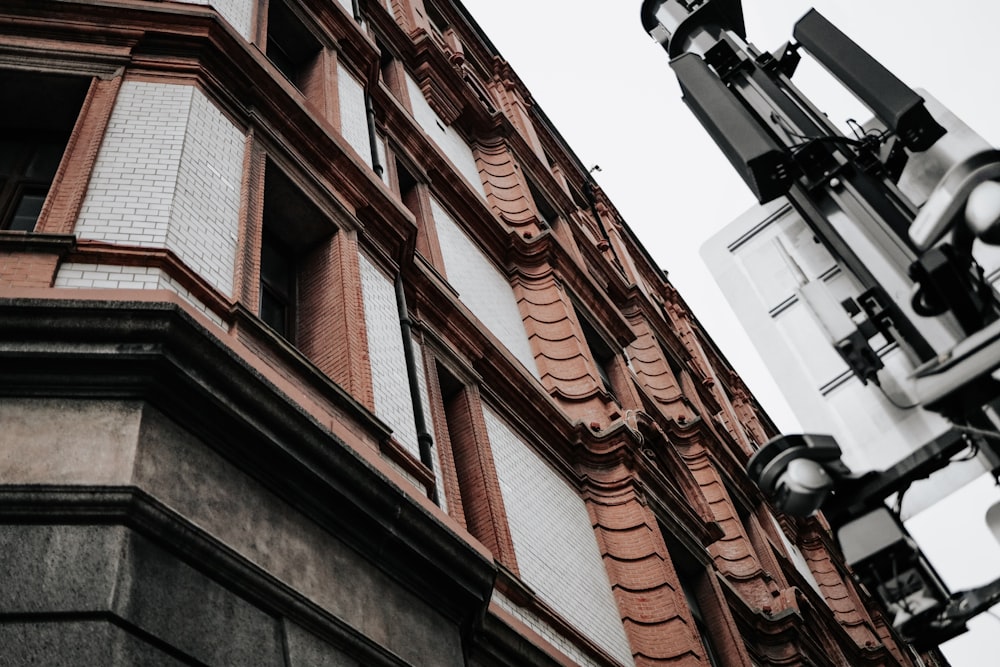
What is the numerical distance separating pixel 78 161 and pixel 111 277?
1625 mm

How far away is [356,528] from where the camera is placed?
6484mm

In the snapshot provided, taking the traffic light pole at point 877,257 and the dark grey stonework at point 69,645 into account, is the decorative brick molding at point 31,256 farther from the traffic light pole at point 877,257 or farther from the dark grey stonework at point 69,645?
the traffic light pole at point 877,257

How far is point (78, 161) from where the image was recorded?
7547mm

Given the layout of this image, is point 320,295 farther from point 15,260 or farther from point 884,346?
point 884,346

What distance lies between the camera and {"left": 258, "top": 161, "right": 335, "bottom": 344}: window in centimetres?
918

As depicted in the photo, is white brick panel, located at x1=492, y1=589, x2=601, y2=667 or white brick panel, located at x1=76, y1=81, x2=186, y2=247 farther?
white brick panel, located at x1=492, y1=589, x2=601, y2=667

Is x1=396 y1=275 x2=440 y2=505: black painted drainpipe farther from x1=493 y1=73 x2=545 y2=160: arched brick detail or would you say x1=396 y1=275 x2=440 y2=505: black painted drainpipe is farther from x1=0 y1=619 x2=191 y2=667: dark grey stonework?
x1=493 y1=73 x2=545 y2=160: arched brick detail

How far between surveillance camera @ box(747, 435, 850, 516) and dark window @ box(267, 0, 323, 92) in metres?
10.3

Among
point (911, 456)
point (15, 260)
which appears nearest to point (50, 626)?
point (15, 260)

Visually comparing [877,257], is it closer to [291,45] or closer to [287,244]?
[287,244]

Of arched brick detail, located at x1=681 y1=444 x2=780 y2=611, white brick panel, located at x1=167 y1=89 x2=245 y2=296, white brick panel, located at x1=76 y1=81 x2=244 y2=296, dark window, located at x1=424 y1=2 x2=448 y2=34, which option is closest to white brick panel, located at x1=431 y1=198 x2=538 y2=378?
arched brick detail, located at x1=681 y1=444 x2=780 y2=611

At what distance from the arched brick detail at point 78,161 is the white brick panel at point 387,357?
2.91 meters

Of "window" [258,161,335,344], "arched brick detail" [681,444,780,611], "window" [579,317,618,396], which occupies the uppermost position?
"window" [579,317,618,396]

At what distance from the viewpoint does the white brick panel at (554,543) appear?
36.1ft
